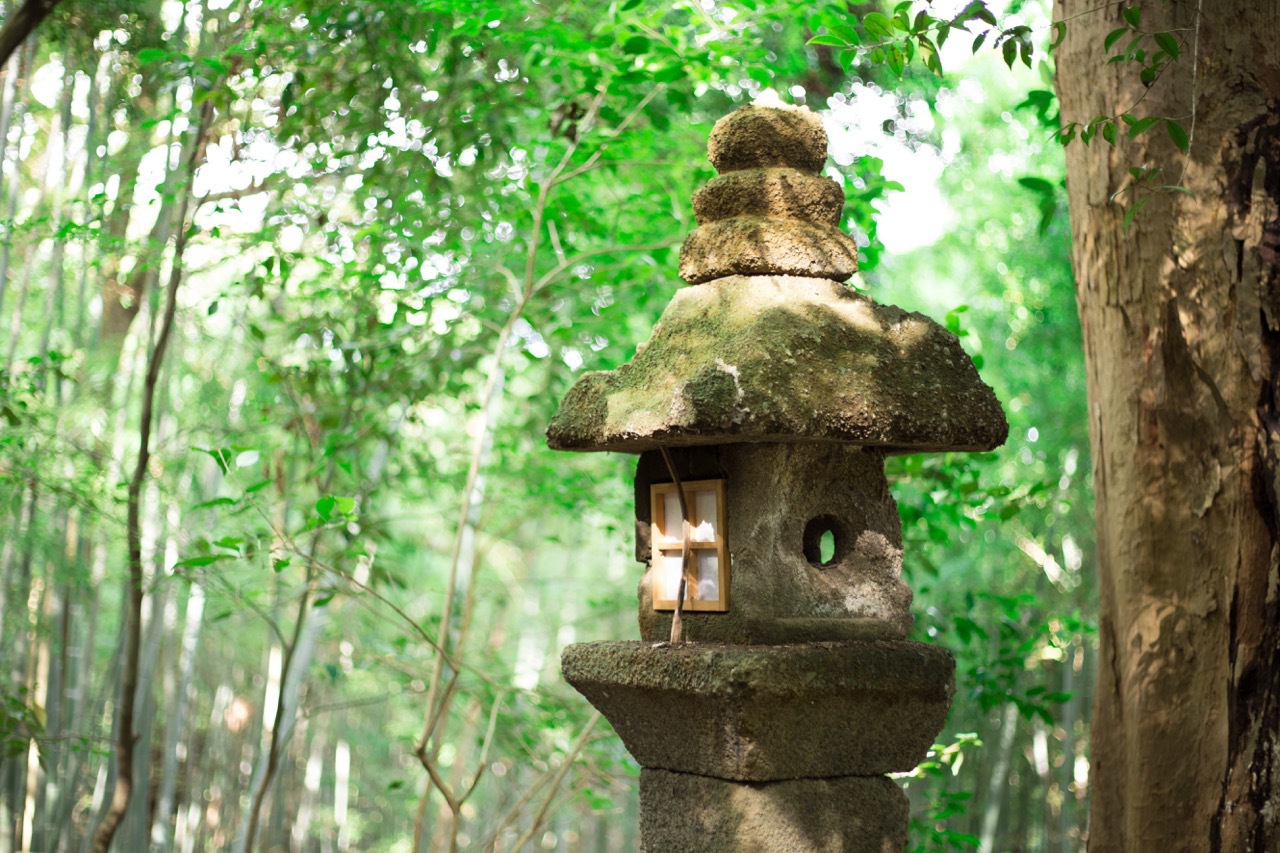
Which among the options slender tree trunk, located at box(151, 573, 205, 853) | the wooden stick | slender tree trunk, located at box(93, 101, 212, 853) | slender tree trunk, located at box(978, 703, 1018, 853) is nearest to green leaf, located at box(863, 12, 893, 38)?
the wooden stick

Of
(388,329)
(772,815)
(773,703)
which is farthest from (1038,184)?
(388,329)

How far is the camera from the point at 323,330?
15.3 ft

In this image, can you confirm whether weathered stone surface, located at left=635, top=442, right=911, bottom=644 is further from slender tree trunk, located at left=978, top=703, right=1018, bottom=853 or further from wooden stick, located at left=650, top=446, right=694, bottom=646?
slender tree trunk, located at left=978, top=703, right=1018, bottom=853

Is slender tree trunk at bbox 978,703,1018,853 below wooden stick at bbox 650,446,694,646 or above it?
below

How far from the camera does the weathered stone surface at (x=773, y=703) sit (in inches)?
88.4

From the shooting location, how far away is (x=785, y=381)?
88.9 inches

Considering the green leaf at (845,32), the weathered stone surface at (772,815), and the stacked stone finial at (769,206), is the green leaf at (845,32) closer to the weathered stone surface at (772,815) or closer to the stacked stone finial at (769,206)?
the stacked stone finial at (769,206)

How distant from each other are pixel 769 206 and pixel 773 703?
1102 mm

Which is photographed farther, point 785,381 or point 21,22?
point 21,22

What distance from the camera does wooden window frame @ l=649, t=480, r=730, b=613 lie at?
96.2 inches

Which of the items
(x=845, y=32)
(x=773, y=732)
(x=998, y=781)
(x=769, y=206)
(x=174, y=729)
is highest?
(x=845, y=32)

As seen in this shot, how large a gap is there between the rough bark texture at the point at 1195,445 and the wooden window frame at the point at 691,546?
89 cm

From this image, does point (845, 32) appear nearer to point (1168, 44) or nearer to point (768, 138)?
point (768, 138)

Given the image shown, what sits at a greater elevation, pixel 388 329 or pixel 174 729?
pixel 388 329
